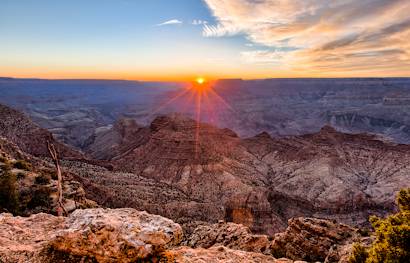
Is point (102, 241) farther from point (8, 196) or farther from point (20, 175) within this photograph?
point (20, 175)

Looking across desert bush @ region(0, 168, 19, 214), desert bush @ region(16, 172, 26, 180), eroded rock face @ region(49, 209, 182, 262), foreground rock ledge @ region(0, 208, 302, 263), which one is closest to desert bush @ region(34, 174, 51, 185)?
desert bush @ region(16, 172, 26, 180)

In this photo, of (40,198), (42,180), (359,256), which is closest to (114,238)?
(359,256)

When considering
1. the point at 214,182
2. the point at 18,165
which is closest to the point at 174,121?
the point at 214,182

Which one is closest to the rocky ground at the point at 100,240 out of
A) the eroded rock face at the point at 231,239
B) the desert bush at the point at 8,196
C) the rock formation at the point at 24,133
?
the eroded rock face at the point at 231,239

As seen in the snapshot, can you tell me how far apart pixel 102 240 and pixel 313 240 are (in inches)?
688

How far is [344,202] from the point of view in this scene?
66500mm

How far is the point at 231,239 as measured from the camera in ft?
69.5

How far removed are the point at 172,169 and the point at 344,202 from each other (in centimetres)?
3785

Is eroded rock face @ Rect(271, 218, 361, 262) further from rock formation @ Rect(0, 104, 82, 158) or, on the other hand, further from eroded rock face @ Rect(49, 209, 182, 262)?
rock formation @ Rect(0, 104, 82, 158)

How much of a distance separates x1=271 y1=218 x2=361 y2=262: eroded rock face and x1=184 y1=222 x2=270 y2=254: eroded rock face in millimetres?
886

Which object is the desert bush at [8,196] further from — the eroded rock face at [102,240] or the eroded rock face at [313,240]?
the eroded rock face at [313,240]

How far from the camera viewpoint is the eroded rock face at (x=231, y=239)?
20422 mm

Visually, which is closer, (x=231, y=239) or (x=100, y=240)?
(x=100, y=240)

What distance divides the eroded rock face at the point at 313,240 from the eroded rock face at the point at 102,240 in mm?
13689
